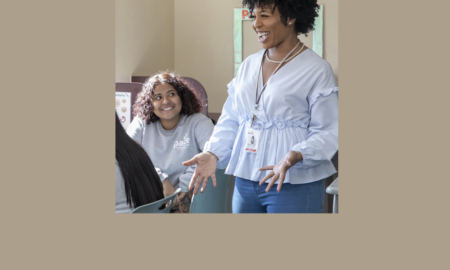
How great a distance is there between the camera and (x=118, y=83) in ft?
8.83

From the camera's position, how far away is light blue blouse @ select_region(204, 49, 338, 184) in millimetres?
1161

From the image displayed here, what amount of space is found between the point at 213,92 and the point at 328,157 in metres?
3.27

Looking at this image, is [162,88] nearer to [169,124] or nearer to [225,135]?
[169,124]

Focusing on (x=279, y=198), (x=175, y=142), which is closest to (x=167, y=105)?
(x=175, y=142)

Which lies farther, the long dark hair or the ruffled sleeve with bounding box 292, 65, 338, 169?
the long dark hair

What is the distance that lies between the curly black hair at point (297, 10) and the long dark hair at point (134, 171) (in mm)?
618

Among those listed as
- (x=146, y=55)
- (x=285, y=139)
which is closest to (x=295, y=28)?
(x=285, y=139)

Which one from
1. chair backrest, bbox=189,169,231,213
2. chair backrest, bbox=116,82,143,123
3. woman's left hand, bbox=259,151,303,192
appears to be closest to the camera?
woman's left hand, bbox=259,151,303,192

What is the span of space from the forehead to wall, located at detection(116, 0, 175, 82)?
734 mm

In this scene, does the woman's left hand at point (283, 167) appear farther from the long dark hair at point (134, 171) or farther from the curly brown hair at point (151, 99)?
the curly brown hair at point (151, 99)

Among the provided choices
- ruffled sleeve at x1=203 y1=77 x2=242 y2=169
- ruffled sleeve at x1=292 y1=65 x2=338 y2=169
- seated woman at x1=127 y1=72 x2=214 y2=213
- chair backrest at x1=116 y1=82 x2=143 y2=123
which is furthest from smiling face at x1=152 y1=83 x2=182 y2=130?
ruffled sleeve at x1=292 y1=65 x2=338 y2=169

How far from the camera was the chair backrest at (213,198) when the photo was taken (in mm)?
1854

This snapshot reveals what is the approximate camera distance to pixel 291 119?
3.99 feet

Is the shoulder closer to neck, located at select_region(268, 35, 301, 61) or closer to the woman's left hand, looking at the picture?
neck, located at select_region(268, 35, 301, 61)
